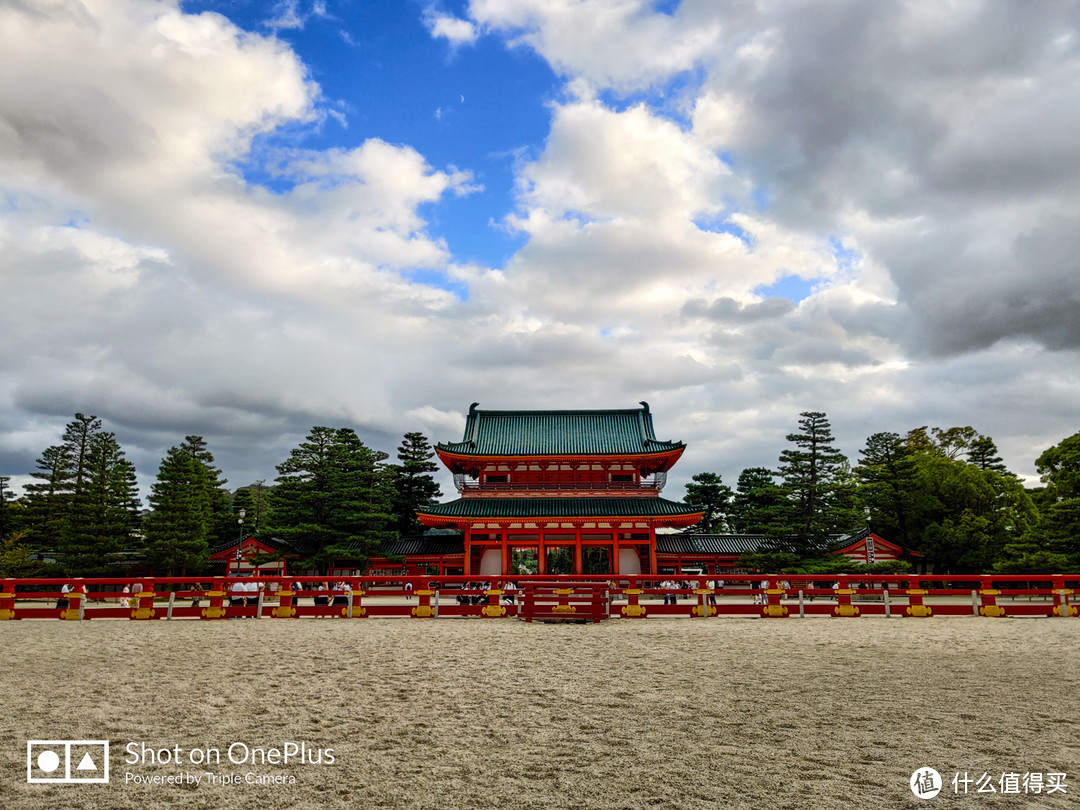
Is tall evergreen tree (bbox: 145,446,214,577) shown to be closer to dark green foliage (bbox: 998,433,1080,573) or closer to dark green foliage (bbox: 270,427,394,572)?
dark green foliage (bbox: 270,427,394,572)

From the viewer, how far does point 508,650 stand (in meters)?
11.1

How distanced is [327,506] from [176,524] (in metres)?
7.94

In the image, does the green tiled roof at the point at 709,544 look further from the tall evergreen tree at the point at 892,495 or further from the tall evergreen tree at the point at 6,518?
the tall evergreen tree at the point at 6,518

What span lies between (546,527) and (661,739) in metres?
27.6

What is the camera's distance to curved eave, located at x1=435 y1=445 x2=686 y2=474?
34219 millimetres

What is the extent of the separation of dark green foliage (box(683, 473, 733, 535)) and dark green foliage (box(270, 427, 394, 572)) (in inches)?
945

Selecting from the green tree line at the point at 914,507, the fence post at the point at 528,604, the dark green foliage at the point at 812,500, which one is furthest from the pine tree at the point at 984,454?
the fence post at the point at 528,604

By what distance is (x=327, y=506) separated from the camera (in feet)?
117

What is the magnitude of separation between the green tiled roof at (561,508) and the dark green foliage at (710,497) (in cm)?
1553

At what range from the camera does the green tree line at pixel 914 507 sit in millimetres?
29656

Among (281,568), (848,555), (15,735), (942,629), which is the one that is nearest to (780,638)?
(942,629)

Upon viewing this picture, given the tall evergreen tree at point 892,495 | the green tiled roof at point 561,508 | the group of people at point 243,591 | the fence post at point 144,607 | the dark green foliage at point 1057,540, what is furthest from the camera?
the tall evergreen tree at point 892,495

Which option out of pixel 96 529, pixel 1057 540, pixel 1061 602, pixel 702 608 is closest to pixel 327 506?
pixel 96 529

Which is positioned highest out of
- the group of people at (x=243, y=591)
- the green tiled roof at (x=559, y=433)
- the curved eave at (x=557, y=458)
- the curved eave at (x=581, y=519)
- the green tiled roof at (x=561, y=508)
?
the green tiled roof at (x=559, y=433)
